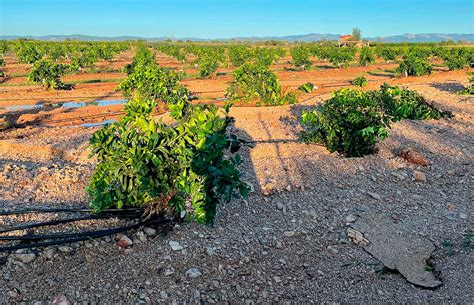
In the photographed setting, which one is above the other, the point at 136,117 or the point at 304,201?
the point at 136,117

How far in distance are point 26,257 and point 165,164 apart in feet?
5.31

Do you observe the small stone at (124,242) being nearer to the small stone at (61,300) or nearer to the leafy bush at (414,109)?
the small stone at (61,300)

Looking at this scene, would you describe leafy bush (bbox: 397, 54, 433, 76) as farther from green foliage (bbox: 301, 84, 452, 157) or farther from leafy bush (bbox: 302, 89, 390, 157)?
leafy bush (bbox: 302, 89, 390, 157)

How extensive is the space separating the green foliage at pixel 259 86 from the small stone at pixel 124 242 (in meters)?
9.03

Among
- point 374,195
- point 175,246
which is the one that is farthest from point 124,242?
point 374,195

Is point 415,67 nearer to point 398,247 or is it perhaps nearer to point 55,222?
point 398,247

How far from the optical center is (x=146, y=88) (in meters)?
12.6

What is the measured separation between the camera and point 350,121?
23.8 ft

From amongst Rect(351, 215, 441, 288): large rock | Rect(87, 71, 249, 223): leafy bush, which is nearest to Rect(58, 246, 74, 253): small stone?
Rect(87, 71, 249, 223): leafy bush

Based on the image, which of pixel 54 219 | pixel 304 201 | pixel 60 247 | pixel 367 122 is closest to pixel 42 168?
pixel 54 219

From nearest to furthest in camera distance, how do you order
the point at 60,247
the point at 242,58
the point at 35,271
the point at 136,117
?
the point at 35,271 < the point at 60,247 < the point at 136,117 < the point at 242,58

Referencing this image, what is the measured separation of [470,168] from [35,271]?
6784 mm

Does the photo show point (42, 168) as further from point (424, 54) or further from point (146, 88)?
point (424, 54)

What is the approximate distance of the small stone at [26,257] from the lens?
159 inches
